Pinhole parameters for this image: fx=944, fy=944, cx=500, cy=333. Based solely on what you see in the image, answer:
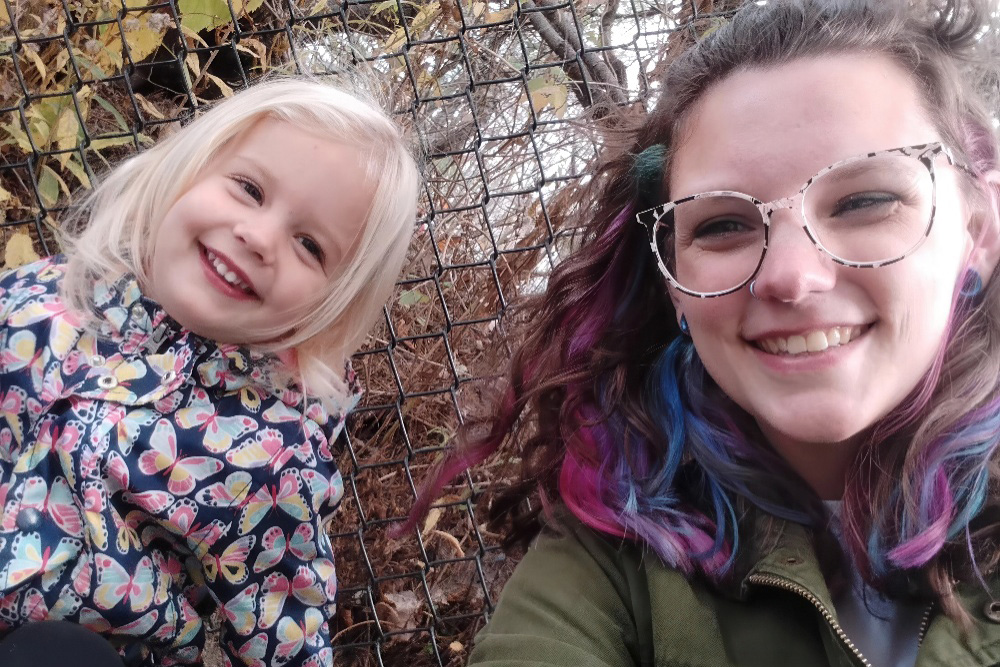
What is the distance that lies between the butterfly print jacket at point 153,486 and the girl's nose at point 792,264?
954mm

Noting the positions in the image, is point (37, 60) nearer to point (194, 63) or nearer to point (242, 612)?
point (194, 63)

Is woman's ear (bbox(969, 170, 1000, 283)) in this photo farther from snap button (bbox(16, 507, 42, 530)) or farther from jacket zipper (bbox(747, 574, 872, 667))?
snap button (bbox(16, 507, 42, 530))

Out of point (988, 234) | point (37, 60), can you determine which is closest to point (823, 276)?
Answer: point (988, 234)

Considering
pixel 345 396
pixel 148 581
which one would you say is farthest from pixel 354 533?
pixel 148 581

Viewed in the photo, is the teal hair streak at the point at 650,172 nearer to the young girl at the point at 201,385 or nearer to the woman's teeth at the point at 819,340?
the woman's teeth at the point at 819,340

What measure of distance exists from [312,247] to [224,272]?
16cm

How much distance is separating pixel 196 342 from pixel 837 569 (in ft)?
3.69

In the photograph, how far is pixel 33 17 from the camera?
2.30m

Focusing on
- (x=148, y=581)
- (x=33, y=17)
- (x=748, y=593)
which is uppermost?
(x=33, y=17)

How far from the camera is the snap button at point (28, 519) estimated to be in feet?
5.08

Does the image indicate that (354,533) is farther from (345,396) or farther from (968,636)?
(968,636)

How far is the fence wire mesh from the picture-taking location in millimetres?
1920

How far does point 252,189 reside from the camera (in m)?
1.69

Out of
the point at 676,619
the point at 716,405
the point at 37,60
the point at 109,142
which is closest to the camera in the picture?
the point at 676,619
